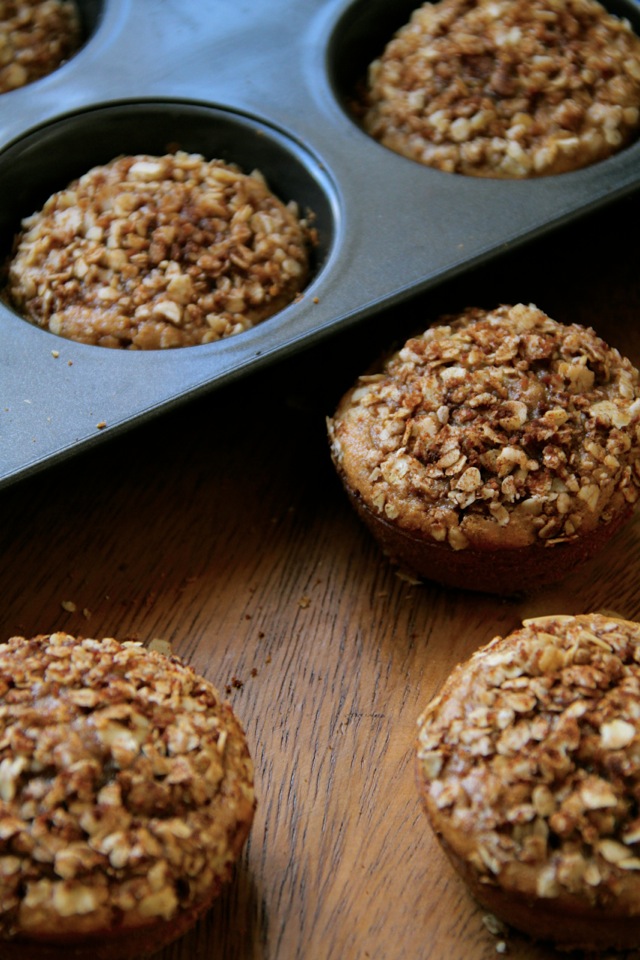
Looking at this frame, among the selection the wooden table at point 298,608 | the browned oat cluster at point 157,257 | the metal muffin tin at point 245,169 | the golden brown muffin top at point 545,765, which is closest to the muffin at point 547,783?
the golden brown muffin top at point 545,765

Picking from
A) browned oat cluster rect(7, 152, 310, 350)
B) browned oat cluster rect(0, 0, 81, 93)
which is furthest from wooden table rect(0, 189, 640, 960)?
browned oat cluster rect(0, 0, 81, 93)

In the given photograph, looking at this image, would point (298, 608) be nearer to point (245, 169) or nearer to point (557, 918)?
point (557, 918)

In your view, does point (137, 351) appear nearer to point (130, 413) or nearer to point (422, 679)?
point (130, 413)

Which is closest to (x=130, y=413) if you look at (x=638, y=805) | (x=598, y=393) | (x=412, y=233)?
(x=412, y=233)

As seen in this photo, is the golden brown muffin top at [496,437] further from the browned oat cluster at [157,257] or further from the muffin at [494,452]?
the browned oat cluster at [157,257]

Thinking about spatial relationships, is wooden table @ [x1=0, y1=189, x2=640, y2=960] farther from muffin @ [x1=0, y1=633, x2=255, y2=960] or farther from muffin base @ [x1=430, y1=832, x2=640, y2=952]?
muffin @ [x1=0, y1=633, x2=255, y2=960]

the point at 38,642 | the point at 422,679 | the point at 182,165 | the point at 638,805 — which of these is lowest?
the point at 422,679
